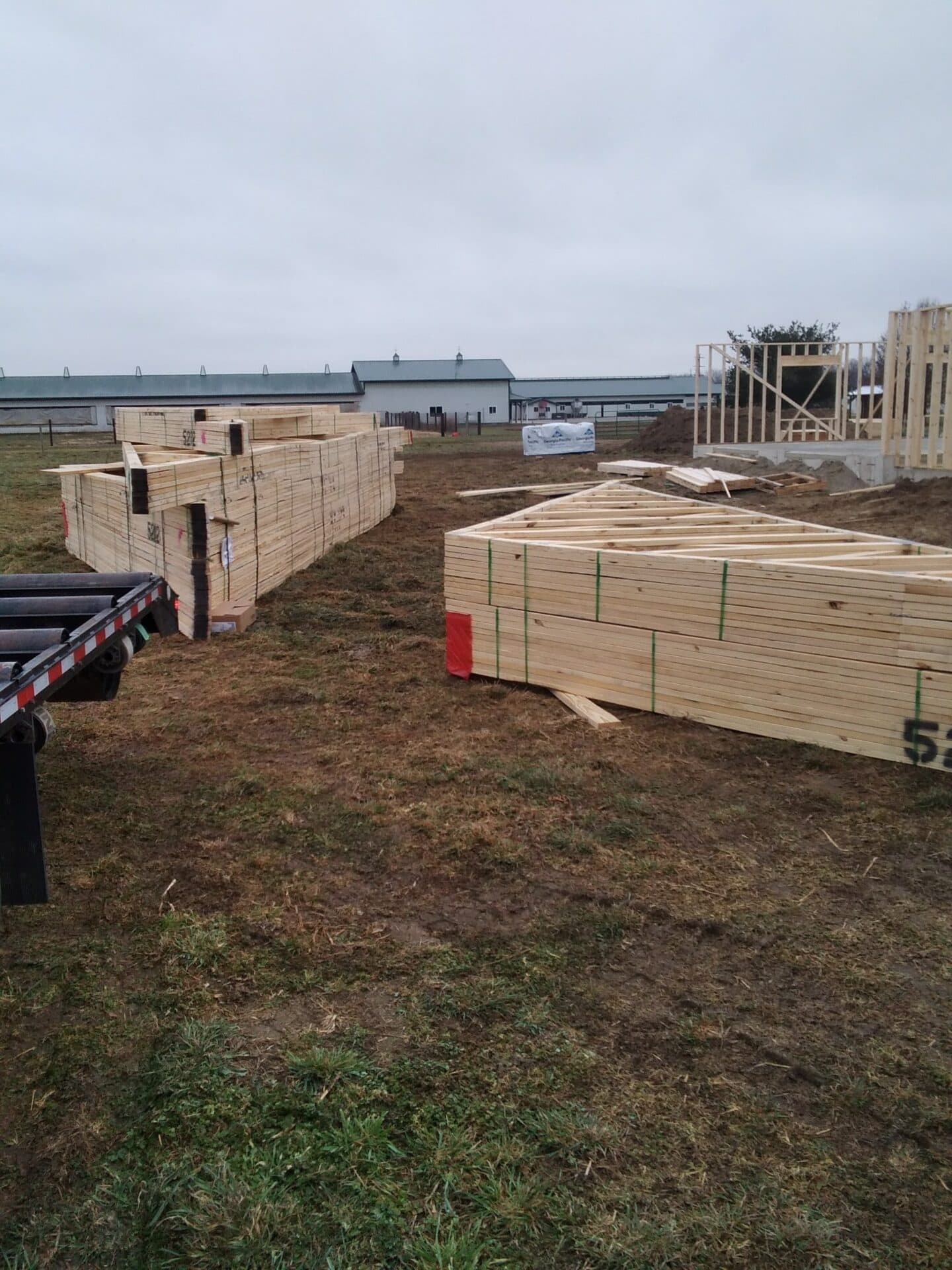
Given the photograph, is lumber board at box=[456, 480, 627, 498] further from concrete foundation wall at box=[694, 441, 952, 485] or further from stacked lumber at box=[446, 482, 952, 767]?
stacked lumber at box=[446, 482, 952, 767]

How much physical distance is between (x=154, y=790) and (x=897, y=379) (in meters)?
16.5

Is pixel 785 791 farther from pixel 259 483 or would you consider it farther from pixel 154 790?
pixel 259 483

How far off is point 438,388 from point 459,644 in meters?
65.2

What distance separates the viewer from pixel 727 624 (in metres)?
6.28

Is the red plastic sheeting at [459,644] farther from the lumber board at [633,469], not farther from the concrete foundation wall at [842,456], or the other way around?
the lumber board at [633,469]

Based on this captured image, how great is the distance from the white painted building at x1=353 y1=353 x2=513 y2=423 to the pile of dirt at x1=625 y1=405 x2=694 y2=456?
3336 centimetres

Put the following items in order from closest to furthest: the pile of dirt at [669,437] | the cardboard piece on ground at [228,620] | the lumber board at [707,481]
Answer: the cardboard piece on ground at [228,620], the lumber board at [707,481], the pile of dirt at [669,437]

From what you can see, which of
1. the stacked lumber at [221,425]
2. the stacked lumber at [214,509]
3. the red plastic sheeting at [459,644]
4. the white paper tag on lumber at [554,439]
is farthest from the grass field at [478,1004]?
the white paper tag on lumber at [554,439]

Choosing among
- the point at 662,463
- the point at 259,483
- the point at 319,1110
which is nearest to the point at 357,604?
the point at 259,483

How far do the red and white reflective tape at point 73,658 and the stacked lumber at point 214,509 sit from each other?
2446 millimetres

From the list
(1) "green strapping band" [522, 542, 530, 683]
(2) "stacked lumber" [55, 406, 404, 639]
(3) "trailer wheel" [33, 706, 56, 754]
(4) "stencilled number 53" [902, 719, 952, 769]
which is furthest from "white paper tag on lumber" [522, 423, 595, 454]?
(3) "trailer wheel" [33, 706, 56, 754]

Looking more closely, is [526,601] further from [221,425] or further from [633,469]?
[633,469]

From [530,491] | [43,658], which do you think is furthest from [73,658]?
[530,491]

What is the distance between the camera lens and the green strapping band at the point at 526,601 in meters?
7.08
